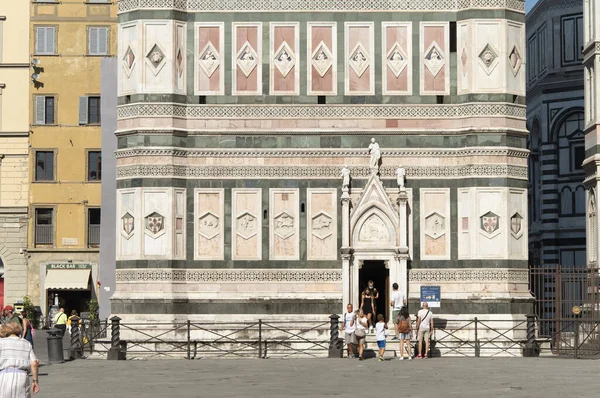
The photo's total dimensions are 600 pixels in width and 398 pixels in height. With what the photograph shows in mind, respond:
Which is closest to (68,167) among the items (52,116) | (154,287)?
(52,116)

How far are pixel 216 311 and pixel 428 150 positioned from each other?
7.68 m

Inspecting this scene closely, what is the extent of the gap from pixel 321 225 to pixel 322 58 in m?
4.90

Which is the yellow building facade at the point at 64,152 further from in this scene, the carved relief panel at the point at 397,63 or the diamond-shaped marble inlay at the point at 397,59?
the diamond-shaped marble inlay at the point at 397,59

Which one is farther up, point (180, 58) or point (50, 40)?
point (50, 40)

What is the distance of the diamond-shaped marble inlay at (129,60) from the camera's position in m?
44.0

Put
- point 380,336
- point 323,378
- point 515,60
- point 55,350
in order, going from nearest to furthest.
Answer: point 323,378, point 380,336, point 55,350, point 515,60

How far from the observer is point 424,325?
134ft

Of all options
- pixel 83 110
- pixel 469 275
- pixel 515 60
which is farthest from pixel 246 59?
pixel 83 110

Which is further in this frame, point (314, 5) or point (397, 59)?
point (314, 5)

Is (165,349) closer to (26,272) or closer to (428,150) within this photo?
(428,150)

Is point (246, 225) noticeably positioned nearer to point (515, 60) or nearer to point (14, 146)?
point (515, 60)

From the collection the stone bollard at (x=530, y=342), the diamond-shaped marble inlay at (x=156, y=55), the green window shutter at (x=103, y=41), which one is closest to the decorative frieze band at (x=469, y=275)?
the stone bollard at (x=530, y=342)

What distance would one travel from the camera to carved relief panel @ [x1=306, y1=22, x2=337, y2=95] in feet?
144

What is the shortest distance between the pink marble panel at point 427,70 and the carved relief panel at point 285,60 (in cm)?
371
